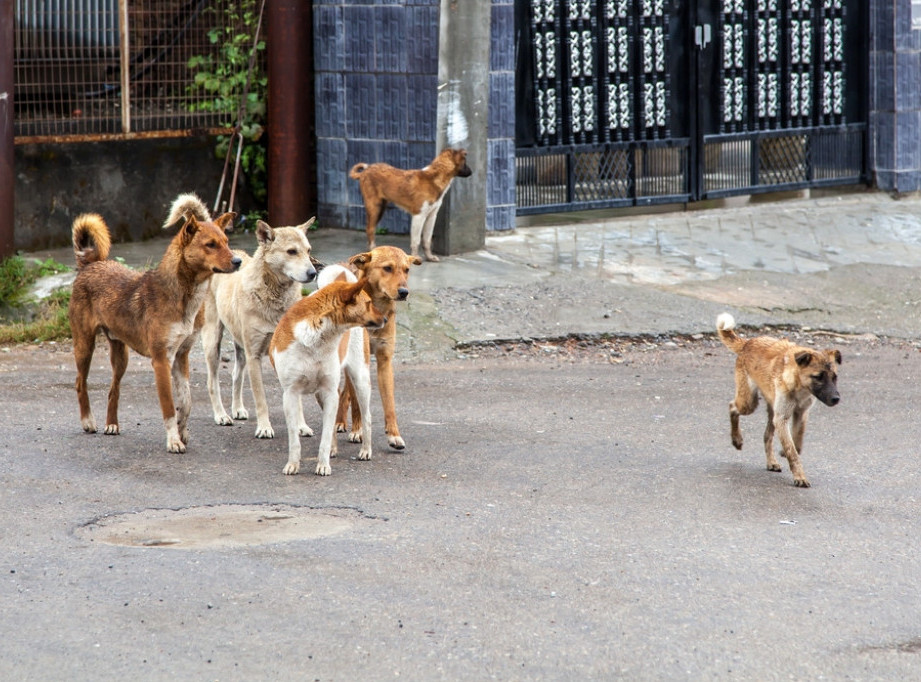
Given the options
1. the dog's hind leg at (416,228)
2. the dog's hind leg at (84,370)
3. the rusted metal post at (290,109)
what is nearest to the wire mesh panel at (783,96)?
the dog's hind leg at (416,228)

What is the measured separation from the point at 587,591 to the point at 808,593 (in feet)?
3.14

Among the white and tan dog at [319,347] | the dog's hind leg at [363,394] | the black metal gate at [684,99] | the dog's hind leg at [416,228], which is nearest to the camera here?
the white and tan dog at [319,347]

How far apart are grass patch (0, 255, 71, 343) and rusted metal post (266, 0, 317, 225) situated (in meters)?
2.58

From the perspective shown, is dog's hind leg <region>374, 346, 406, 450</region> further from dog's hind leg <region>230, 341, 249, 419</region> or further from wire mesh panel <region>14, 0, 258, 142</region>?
wire mesh panel <region>14, 0, 258, 142</region>

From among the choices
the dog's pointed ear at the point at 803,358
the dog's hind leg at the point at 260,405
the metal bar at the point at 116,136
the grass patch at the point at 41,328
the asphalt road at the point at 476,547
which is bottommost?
the asphalt road at the point at 476,547

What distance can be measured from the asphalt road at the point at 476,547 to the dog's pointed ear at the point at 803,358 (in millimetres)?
680

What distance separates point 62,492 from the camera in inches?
297

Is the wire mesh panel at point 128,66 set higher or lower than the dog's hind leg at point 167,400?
higher

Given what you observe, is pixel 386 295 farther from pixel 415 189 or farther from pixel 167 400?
pixel 415 189

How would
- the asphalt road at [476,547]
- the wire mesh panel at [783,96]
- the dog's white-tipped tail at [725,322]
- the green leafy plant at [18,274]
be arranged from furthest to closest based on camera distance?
the wire mesh panel at [783,96], the green leafy plant at [18,274], the dog's white-tipped tail at [725,322], the asphalt road at [476,547]

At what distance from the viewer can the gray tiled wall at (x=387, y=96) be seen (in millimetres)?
13953

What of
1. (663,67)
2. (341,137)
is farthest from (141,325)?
(663,67)

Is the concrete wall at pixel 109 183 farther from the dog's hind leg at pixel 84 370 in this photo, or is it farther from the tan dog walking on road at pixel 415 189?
the dog's hind leg at pixel 84 370

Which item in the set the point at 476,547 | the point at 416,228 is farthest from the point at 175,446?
the point at 416,228
